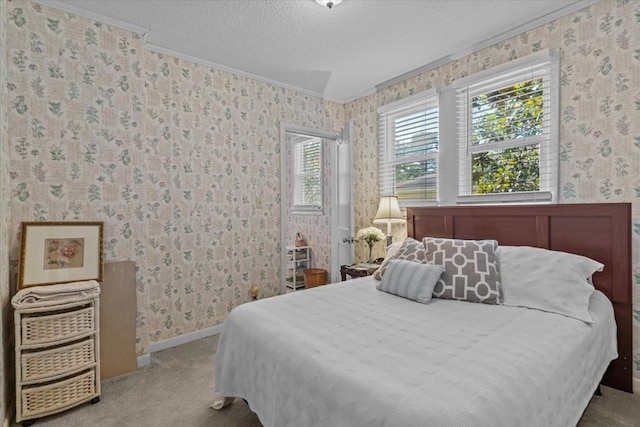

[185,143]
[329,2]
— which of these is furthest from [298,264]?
[329,2]

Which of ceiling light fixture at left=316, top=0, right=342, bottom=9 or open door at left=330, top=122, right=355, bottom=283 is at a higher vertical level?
ceiling light fixture at left=316, top=0, right=342, bottom=9

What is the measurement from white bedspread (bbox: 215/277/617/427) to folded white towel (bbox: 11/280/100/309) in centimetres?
97

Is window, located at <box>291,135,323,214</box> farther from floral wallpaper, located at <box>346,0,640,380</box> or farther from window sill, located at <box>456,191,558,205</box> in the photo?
floral wallpaper, located at <box>346,0,640,380</box>

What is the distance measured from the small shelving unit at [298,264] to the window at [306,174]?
631 millimetres

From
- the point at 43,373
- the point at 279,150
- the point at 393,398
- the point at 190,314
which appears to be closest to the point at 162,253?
the point at 190,314

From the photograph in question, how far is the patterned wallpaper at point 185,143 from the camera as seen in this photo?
7.00 feet

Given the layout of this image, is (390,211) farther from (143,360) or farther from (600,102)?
(143,360)

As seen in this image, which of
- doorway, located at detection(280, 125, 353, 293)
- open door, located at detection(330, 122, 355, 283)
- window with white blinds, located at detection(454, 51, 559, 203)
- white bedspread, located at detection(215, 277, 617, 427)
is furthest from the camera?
open door, located at detection(330, 122, 355, 283)

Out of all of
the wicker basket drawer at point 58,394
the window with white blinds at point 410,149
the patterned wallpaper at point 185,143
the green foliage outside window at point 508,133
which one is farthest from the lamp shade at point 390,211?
the wicker basket drawer at point 58,394

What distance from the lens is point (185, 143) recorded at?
3012mm

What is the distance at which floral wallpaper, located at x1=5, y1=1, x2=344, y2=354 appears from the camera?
2.19 m

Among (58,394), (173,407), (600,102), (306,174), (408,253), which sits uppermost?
(600,102)

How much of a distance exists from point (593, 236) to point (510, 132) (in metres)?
0.99

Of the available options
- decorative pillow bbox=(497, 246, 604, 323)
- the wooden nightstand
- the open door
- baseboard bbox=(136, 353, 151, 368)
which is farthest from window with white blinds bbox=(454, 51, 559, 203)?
baseboard bbox=(136, 353, 151, 368)
